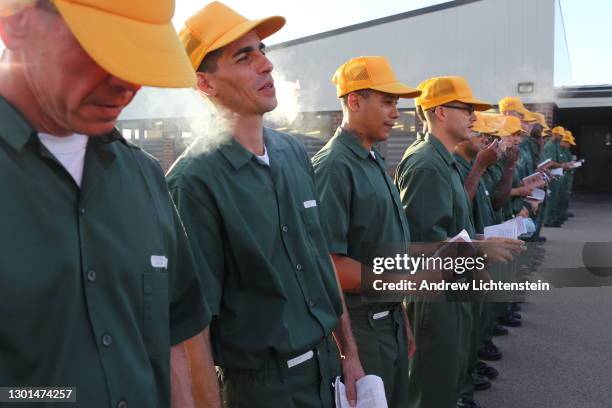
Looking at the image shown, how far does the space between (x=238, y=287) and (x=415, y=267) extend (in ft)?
5.00

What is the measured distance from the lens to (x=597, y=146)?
29609 mm

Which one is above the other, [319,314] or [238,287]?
[238,287]

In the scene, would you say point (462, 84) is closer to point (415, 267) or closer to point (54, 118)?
point (415, 267)

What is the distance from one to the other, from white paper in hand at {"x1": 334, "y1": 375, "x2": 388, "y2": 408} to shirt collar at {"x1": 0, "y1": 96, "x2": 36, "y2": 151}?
1570mm

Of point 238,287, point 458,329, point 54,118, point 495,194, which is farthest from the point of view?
point 495,194

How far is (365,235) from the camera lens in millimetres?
3199

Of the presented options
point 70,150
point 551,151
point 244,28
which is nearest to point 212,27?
point 244,28

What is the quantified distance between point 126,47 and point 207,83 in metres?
1.26

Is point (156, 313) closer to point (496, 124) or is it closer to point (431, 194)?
point (431, 194)

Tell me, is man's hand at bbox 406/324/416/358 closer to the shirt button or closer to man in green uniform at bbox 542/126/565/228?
the shirt button

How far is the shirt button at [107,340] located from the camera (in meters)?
1.35

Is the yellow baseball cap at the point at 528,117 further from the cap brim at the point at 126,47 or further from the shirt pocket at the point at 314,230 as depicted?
the cap brim at the point at 126,47

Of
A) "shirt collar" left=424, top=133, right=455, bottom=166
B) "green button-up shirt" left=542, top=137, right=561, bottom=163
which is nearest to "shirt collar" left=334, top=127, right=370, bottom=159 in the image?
"shirt collar" left=424, top=133, right=455, bottom=166

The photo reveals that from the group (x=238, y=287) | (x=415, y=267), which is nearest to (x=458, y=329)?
(x=415, y=267)
